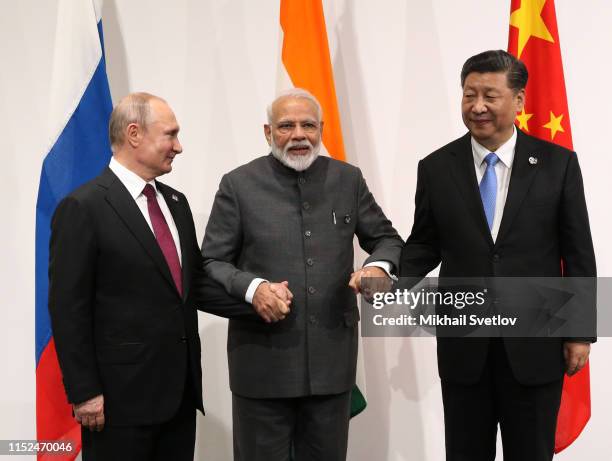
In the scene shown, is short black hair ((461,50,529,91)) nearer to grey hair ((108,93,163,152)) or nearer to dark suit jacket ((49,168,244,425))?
grey hair ((108,93,163,152))

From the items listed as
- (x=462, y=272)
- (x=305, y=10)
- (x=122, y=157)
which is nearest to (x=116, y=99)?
(x=305, y=10)

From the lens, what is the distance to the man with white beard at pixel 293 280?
2205 mm

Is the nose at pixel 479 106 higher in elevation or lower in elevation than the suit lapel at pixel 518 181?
higher

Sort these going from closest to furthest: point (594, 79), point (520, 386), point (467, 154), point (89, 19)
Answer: point (520, 386) < point (467, 154) < point (89, 19) < point (594, 79)

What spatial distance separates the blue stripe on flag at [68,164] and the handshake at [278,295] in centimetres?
107

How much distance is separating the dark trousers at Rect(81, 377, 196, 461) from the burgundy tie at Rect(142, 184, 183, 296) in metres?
0.35

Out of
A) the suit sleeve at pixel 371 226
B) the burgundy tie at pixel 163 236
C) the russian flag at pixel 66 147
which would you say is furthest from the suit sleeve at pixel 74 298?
the suit sleeve at pixel 371 226

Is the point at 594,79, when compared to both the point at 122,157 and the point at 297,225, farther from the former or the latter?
the point at 122,157

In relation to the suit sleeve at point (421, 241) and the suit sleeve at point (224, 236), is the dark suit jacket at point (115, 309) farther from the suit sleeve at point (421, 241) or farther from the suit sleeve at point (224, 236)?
the suit sleeve at point (421, 241)

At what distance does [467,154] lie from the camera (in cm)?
215

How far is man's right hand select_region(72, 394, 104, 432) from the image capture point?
1.87 meters

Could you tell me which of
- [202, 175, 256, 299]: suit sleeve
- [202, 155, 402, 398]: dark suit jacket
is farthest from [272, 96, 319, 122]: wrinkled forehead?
[202, 175, 256, 299]: suit sleeve

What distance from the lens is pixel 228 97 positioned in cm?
332

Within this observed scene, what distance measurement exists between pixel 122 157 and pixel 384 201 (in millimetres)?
1625
